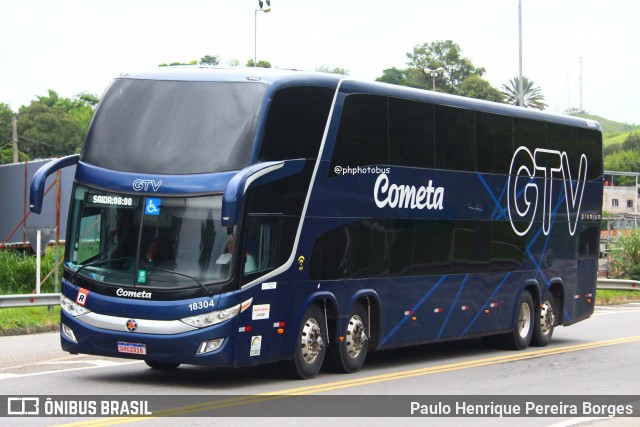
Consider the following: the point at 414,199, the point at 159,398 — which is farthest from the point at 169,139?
the point at 414,199

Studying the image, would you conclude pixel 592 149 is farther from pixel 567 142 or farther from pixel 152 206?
pixel 152 206

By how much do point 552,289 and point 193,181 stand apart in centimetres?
1050

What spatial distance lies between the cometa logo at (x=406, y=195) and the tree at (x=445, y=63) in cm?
12215

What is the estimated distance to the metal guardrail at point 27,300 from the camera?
22297 mm

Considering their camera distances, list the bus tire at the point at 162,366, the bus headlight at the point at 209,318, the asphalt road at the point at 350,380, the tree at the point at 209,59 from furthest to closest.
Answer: the tree at the point at 209,59
the bus tire at the point at 162,366
the bus headlight at the point at 209,318
the asphalt road at the point at 350,380

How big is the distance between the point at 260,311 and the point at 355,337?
234 cm

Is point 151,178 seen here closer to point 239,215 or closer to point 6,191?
point 239,215

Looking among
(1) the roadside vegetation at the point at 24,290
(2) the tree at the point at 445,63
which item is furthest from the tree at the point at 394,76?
(1) the roadside vegetation at the point at 24,290

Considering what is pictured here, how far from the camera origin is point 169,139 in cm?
1396

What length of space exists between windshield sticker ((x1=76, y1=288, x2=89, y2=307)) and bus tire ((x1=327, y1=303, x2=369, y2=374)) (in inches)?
136

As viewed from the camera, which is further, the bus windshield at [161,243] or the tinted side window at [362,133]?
the tinted side window at [362,133]

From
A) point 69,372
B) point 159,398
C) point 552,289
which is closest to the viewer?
point 159,398

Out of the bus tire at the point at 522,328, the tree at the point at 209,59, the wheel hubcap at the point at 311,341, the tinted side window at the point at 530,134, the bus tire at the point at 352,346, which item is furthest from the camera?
the tree at the point at 209,59

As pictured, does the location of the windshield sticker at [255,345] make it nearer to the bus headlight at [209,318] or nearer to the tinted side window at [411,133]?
the bus headlight at [209,318]
